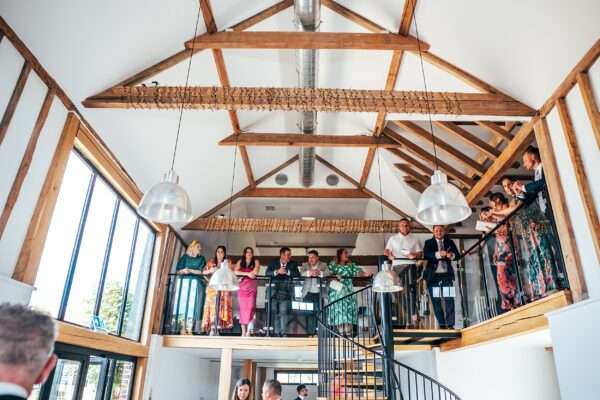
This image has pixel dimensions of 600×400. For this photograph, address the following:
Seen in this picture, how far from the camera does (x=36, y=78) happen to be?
3973mm

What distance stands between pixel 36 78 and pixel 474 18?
14.6 ft

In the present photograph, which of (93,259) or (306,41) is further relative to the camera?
(93,259)

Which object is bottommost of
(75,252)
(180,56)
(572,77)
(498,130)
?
(75,252)

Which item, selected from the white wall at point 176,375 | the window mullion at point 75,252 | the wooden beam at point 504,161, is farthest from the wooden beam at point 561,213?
the white wall at point 176,375

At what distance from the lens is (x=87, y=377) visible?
17.8 feet

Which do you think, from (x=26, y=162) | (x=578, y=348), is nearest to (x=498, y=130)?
(x=578, y=348)

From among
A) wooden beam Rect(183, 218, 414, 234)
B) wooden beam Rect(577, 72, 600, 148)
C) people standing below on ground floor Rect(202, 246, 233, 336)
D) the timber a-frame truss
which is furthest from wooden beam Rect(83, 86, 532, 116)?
wooden beam Rect(183, 218, 414, 234)

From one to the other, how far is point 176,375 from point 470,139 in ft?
23.3

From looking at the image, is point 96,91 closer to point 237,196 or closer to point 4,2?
point 4,2

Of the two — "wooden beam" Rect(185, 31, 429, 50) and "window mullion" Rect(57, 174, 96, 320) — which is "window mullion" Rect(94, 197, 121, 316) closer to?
"window mullion" Rect(57, 174, 96, 320)

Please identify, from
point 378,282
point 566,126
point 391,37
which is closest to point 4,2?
point 391,37

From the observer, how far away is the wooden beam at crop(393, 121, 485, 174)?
6.95 m

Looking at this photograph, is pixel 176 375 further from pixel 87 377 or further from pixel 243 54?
pixel 243 54

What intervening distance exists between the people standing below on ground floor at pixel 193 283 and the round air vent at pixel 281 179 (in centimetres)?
299
